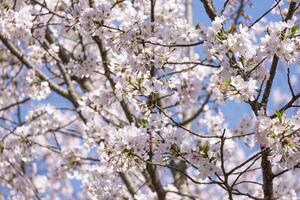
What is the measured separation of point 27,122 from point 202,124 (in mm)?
2550

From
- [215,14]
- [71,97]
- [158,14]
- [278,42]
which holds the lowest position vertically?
[278,42]

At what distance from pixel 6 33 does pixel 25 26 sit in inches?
7.8

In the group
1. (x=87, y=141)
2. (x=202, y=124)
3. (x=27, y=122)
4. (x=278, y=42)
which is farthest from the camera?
(x=202, y=124)

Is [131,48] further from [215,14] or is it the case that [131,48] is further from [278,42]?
[278,42]

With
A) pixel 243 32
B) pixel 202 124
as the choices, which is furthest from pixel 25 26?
pixel 202 124

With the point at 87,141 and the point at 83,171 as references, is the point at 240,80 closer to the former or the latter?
the point at 87,141

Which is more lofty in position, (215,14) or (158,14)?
(158,14)

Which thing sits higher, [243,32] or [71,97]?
[71,97]

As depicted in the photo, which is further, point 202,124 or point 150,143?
point 202,124

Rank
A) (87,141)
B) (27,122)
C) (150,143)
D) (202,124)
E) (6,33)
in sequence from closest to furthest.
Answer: (150,143) → (6,33) → (87,141) → (27,122) → (202,124)

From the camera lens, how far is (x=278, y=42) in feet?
9.49

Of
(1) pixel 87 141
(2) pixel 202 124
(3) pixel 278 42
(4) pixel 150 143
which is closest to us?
(3) pixel 278 42

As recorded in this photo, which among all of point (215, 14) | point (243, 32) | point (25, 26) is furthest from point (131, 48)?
point (25, 26)


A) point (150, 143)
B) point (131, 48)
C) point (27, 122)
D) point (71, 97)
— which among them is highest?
point (71, 97)
